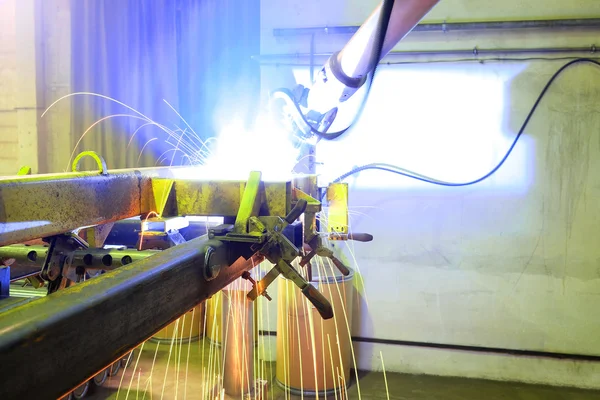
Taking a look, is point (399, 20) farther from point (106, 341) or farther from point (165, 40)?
point (165, 40)

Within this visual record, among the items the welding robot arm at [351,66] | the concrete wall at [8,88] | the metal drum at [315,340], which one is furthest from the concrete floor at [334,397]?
the concrete wall at [8,88]

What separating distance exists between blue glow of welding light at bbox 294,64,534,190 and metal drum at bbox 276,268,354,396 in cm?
84

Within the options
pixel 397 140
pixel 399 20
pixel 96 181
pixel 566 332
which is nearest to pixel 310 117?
pixel 399 20

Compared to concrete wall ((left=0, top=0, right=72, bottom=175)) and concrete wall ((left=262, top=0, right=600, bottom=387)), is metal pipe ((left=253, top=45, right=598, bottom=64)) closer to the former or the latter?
concrete wall ((left=262, top=0, right=600, bottom=387))

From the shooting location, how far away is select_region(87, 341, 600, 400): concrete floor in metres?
3.00

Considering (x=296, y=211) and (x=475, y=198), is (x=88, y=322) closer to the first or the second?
(x=296, y=211)

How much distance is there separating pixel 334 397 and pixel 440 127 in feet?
6.73

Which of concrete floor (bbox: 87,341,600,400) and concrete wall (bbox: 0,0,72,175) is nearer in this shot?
concrete floor (bbox: 87,341,600,400)

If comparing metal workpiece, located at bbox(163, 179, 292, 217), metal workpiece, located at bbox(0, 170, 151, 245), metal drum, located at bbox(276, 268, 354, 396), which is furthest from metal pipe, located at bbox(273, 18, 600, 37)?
metal workpiece, located at bbox(0, 170, 151, 245)

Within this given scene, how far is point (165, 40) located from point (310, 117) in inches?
70.7

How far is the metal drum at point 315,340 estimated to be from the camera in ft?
9.65

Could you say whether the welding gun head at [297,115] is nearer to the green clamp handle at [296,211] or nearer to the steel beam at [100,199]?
the steel beam at [100,199]

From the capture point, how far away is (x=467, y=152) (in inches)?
125

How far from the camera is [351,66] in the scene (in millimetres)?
1360
